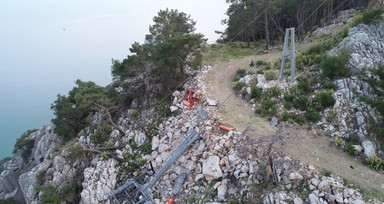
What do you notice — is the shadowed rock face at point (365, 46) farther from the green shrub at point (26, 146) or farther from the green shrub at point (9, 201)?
the green shrub at point (26, 146)

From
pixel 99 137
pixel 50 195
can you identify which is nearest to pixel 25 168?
pixel 99 137

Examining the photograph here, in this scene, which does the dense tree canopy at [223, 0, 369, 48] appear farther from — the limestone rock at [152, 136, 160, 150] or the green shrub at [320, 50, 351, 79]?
the limestone rock at [152, 136, 160, 150]


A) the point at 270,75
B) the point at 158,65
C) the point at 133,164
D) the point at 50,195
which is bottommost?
the point at 50,195

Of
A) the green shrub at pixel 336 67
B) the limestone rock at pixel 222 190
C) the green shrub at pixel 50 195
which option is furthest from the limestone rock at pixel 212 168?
the green shrub at pixel 336 67

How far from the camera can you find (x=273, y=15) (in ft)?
123

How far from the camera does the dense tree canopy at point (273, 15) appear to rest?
3359 centimetres

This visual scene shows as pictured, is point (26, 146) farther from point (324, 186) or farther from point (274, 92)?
point (324, 186)

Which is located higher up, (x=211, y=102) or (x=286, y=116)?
→ (x=211, y=102)

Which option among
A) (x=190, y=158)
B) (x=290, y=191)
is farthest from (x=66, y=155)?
(x=290, y=191)

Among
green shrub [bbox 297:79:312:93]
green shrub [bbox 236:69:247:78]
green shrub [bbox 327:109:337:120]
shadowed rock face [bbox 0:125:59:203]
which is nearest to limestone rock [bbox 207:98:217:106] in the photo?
green shrub [bbox 236:69:247:78]

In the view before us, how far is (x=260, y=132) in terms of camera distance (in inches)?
721

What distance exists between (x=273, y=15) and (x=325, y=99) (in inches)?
834

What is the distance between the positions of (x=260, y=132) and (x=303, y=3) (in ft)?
82.2

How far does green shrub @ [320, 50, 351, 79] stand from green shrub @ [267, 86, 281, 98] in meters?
3.76
